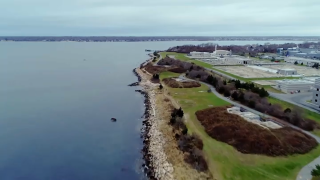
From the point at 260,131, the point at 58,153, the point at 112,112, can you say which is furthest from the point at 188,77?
the point at 58,153

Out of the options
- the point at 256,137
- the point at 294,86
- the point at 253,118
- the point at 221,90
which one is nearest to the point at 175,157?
the point at 256,137

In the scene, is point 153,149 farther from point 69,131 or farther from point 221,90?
point 221,90

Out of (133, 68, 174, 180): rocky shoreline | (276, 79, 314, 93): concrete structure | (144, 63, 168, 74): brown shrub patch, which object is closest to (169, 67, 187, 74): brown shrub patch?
(144, 63, 168, 74): brown shrub patch

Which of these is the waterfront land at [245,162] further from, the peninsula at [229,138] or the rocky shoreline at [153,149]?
the rocky shoreline at [153,149]

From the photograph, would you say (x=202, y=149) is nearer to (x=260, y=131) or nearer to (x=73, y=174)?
(x=260, y=131)

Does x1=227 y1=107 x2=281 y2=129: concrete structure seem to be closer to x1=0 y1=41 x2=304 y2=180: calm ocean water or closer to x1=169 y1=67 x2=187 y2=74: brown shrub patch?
x1=0 y1=41 x2=304 y2=180: calm ocean water
